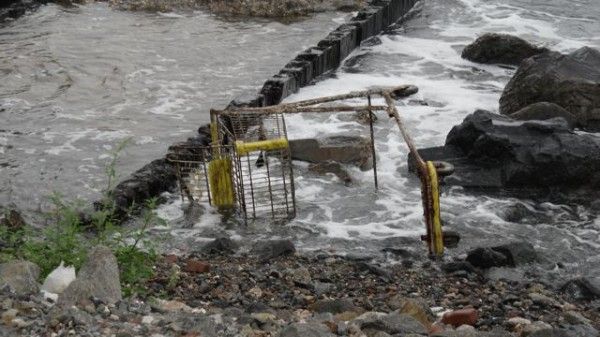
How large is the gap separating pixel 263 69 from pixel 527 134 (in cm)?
618

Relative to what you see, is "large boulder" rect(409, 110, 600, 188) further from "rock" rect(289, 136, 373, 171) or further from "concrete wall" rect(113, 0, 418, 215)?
"concrete wall" rect(113, 0, 418, 215)

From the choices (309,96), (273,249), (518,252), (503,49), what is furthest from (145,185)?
(503,49)

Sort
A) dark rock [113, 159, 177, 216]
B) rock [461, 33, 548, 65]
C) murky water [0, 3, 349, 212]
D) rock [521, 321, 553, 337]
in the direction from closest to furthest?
rock [521, 321, 553, 337], dark rock [113, 159, 177, 216], murky water [0, 3, 349, 212], rock [461, 33, 548, 65]

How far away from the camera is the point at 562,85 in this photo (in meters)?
11.4

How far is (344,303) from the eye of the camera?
19.4ft

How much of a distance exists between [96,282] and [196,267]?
5.47 ft

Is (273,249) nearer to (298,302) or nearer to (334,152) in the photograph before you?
(298,302)

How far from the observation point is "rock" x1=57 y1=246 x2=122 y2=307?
502 centimetres

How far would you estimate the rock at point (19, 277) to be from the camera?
5.07 m

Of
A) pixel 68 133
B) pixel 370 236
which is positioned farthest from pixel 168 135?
pixel 370 236

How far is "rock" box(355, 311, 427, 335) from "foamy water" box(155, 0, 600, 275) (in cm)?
274

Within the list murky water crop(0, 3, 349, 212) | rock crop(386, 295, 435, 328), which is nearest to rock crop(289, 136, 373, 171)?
murky water crop(0, 3, 349, 212)

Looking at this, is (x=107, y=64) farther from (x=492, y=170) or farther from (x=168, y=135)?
(x=492, y=170)

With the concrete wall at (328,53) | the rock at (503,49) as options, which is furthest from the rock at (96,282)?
the rock at (503,49)
